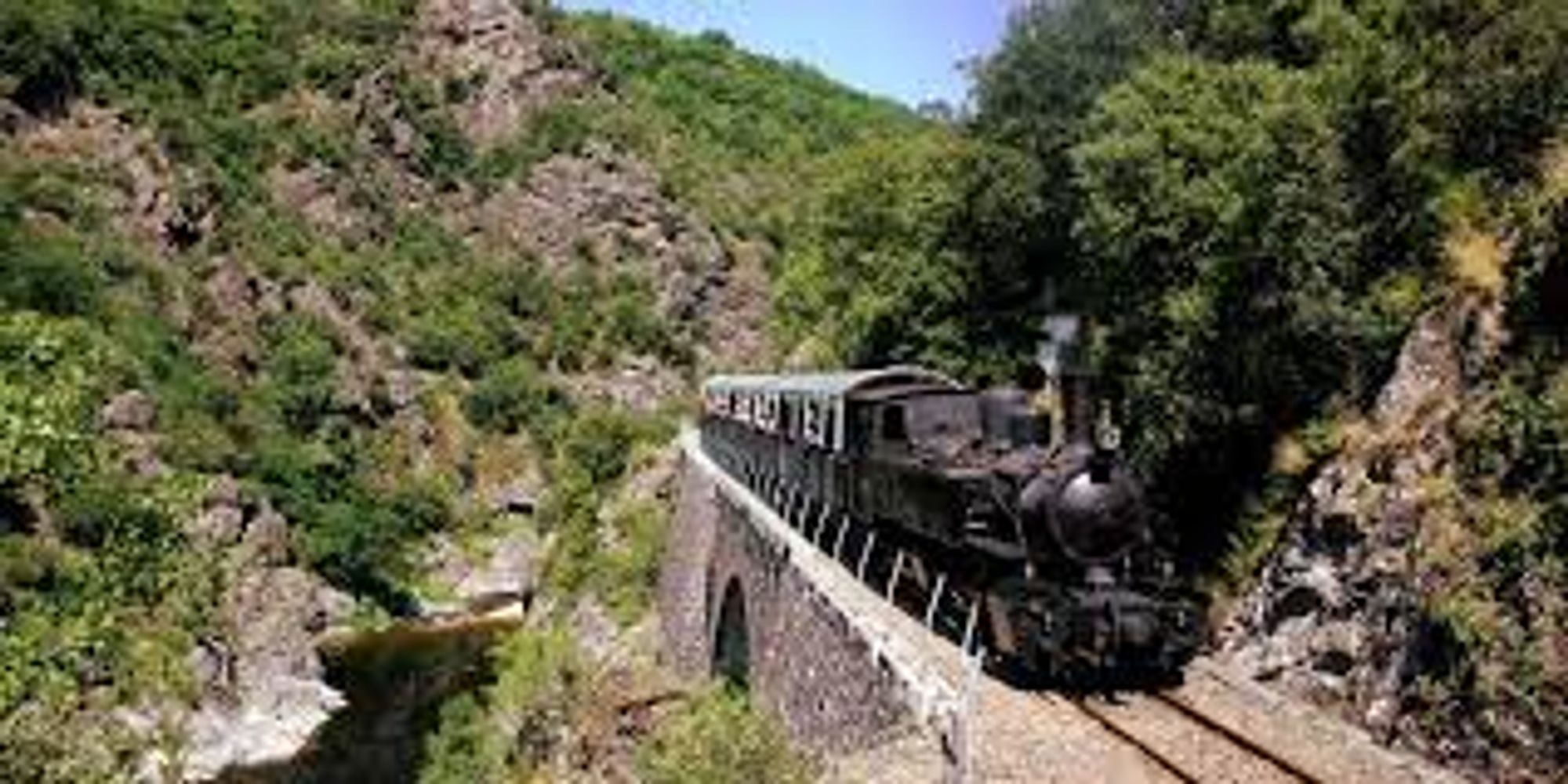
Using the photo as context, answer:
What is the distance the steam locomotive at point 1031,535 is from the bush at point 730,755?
2.95 meters

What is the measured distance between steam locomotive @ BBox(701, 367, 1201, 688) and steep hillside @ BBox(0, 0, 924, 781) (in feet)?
29.9

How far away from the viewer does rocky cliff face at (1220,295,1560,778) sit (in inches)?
844

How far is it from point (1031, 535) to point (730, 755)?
5546 mm

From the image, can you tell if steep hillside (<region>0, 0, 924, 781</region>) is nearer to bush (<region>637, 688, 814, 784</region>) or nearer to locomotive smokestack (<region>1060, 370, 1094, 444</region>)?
bush (<region>637, 688, 814, 784</region>)

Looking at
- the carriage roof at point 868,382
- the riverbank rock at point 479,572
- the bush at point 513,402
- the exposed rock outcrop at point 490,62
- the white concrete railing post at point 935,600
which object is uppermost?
the exposed rock outcrop at point 490,62

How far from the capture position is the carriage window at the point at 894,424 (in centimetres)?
2739

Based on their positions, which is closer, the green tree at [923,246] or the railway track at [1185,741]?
the railway track at [1185,741]

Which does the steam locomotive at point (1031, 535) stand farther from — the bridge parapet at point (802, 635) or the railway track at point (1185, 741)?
the bridge parapet at point (802, 635)

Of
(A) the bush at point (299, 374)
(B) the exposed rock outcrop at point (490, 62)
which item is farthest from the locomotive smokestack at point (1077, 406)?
(B) the exposed rock outcrop at point (490, 62)

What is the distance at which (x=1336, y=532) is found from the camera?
25438 millimetres

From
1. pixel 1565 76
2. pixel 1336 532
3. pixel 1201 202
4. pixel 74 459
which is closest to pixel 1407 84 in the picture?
pixel 1565 76

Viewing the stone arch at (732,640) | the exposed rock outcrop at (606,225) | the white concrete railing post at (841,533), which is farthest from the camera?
the exposed rock outcrop at (606,225)

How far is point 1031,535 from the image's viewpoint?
2283cm

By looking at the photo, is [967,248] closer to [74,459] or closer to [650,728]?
[650,728]
